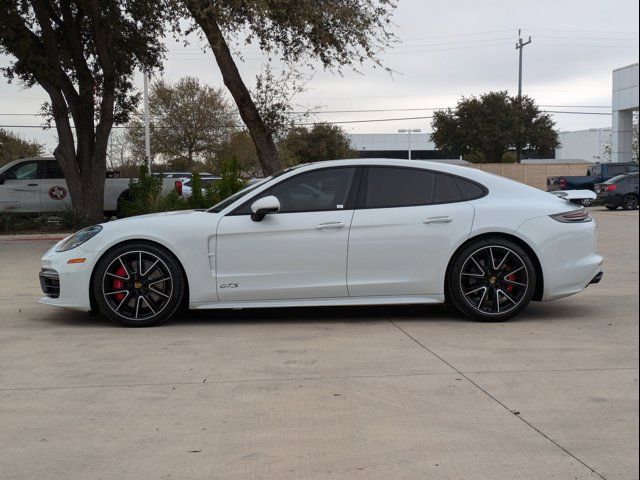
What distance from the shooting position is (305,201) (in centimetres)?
675

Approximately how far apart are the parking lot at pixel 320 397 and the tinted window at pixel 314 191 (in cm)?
116

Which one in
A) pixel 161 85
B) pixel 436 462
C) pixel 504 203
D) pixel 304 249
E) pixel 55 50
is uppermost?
pixel 161 85

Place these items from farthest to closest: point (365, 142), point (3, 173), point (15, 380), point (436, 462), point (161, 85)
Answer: point (365, 142) < point (161, 85) < point (3, 173) < point (15, 380) < point (436, 462)

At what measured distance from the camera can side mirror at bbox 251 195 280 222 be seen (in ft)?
21.3

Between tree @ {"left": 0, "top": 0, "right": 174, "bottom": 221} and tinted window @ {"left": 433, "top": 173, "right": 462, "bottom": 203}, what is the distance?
1204 cm

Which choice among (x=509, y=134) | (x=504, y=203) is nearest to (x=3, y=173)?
(x=504, y=203)

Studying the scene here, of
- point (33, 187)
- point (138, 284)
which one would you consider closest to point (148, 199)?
point (33, 187)

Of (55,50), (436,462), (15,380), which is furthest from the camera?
(55,50)

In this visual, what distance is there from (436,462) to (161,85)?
159ft

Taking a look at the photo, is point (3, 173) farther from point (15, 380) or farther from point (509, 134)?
point (509, 134)

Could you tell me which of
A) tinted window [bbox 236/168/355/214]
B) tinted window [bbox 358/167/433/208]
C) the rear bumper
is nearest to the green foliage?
tinted window [bbox 236/168/355/214]

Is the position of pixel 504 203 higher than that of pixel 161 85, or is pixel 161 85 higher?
pixel 161 85

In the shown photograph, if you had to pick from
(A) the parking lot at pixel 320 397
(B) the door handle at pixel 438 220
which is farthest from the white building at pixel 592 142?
(B) the door handle at pixel 438 220

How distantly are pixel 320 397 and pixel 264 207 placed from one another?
2336 mm
